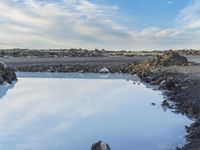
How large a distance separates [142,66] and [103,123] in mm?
33069

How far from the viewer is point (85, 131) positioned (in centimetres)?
1470

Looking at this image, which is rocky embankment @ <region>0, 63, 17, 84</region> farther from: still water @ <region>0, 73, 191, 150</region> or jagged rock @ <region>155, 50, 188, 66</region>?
jagged rock @ <region>155, 50, 188, 66</region>

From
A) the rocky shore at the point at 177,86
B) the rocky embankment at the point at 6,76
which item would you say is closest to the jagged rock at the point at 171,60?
the rocky shore at the point at 177,86

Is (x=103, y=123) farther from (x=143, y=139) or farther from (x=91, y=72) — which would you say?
(x=91, y=72)

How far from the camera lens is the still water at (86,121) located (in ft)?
43.0

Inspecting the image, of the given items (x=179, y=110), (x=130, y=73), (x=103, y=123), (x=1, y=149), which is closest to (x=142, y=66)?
(x=130, y=73)

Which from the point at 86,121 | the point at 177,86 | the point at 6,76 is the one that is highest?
the point at 86,121

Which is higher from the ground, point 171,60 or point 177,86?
point 177,86

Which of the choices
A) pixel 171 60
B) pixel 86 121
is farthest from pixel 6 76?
pixel 171 60

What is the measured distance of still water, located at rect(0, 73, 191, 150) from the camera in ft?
43.0

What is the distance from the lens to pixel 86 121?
54.0 ft

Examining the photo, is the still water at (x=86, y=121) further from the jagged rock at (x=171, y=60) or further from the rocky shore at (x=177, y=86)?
the jagged rock at (x=171, y=60)

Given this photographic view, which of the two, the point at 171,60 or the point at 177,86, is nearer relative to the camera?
the point at 177,86

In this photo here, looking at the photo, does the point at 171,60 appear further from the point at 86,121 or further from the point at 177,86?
the point at 86,121
